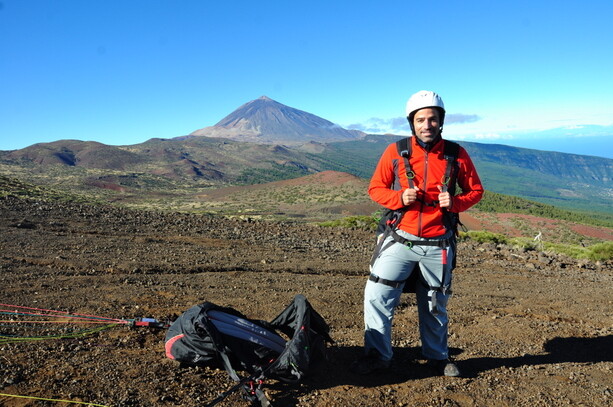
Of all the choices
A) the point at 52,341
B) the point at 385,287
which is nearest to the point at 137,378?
the point at 52,341

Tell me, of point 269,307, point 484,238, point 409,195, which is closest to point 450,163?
point 409,195

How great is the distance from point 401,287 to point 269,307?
8.97ft

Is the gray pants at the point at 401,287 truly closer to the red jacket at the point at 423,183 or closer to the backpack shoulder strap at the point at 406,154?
the red jacket at the point at 423,183

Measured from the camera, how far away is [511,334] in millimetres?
5496

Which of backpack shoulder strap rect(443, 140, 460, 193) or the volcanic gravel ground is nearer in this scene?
the volcanic gravel ground

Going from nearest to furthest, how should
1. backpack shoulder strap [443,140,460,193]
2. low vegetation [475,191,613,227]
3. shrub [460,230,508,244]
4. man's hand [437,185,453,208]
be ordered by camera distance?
man's hand [437,185,453,208]
backpack shoulder strap [443,140,460,193]
shrub [460,230,508,244]
low vegetation [475,191,613,227]

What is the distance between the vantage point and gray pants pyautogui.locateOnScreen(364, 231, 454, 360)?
3.88 m

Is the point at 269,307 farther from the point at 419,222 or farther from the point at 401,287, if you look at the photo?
the point at 419,222

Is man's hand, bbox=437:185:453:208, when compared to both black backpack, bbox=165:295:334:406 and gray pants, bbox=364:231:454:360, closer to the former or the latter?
gray pants, bbox=364:231:454:360

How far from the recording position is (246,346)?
368 centimetres

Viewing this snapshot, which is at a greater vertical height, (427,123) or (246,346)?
(427,123)

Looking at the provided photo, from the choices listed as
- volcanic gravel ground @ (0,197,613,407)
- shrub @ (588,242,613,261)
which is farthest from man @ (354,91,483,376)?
shrub @ (588,242,613,261)

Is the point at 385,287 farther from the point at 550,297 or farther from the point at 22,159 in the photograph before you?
the point at 22,159

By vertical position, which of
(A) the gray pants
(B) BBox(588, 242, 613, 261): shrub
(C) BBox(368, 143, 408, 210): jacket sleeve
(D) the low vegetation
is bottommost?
(D) the low vegetation
